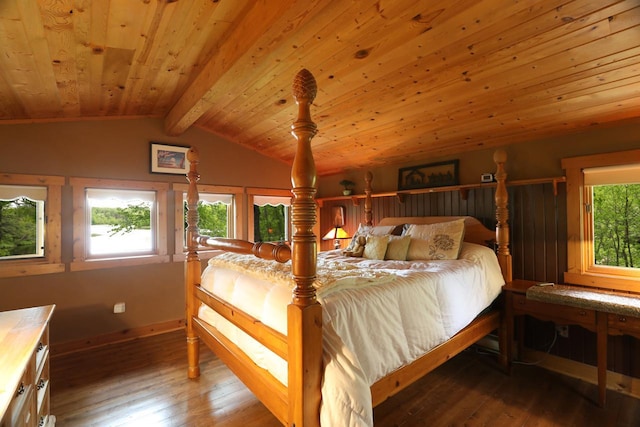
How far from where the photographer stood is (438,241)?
8.95 ft

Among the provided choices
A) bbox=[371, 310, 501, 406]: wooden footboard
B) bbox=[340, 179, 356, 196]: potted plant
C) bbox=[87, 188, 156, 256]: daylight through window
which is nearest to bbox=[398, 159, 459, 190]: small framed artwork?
bbox=[340, 179, 356, 196]: potted plant

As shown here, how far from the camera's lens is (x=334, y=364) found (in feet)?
4.10

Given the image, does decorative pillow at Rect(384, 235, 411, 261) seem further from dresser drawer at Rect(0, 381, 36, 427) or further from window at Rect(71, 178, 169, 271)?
window at Rect(71, 178, 169, 271)

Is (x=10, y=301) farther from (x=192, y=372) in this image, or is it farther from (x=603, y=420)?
(x=603, y=420)

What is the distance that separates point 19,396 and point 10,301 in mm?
2380

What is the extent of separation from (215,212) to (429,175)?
9.19 feet

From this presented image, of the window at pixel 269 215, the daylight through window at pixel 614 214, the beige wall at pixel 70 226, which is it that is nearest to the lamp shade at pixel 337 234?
the window at pixel 269 215

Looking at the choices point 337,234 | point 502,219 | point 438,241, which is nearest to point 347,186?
point 337,234

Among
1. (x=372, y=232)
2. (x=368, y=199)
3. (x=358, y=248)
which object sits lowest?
(x=358, y=248)

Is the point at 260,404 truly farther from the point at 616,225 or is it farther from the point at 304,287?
the point at 616,225

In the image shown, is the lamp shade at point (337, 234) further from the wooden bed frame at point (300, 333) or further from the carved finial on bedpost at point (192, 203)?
the wooden bed frame at point (300, 333)

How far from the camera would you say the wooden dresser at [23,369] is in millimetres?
988

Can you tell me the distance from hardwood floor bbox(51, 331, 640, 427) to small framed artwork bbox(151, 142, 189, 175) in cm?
206

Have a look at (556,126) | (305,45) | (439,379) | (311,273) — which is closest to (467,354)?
(439,379)
